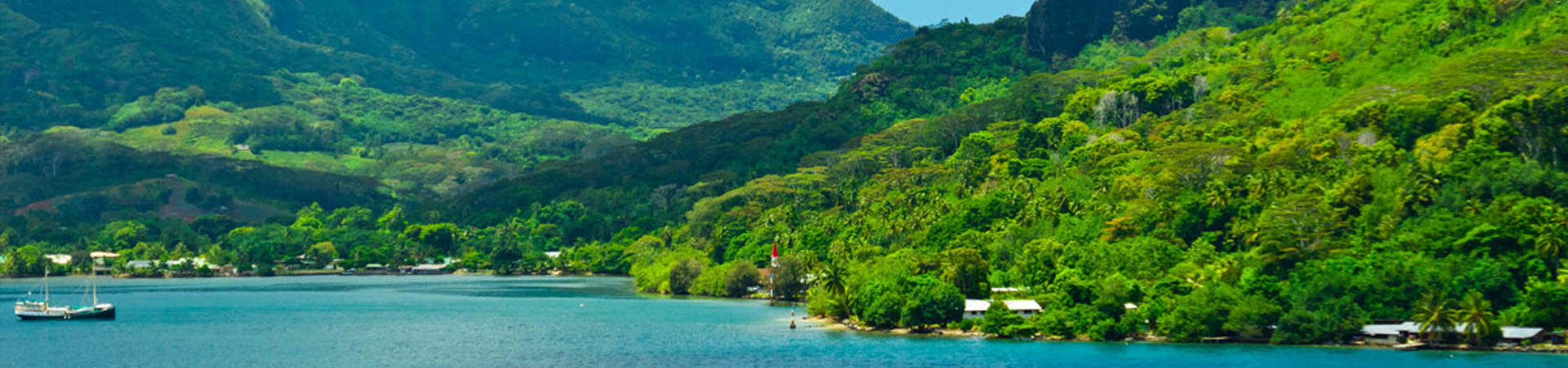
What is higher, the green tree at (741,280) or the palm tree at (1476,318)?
the green tree at (741,280)

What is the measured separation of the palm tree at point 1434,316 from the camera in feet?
355

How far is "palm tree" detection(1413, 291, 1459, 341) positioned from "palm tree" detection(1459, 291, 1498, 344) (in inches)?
33.9

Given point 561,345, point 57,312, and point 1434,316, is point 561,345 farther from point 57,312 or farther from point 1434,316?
point 57,312

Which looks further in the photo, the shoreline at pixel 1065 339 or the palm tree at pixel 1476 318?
the palm tree at pixel 1476 318

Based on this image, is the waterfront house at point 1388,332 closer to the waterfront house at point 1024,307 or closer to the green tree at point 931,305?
the waterfront house at point 1024,307

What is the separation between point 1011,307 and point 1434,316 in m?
33.0

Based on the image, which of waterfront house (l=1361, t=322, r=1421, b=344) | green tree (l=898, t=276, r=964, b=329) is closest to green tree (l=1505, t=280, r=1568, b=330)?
waterfront house (l=1361, t=322, r=1421, b=344)

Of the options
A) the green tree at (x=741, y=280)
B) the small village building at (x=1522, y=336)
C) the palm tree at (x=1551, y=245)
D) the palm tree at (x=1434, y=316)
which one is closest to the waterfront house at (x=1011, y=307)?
the palm tree at (x=1434, y=316)

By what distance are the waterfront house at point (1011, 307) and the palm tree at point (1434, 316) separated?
2915 cm

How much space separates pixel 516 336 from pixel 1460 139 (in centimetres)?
8643

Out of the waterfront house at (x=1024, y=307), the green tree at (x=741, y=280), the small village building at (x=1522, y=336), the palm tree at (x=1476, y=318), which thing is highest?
the green tree at (x=741, y=280)

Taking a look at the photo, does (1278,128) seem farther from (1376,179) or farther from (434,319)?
(434,319)

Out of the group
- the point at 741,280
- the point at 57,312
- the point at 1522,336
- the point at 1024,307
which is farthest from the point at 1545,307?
the point at 57,312

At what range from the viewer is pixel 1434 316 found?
108 meters
